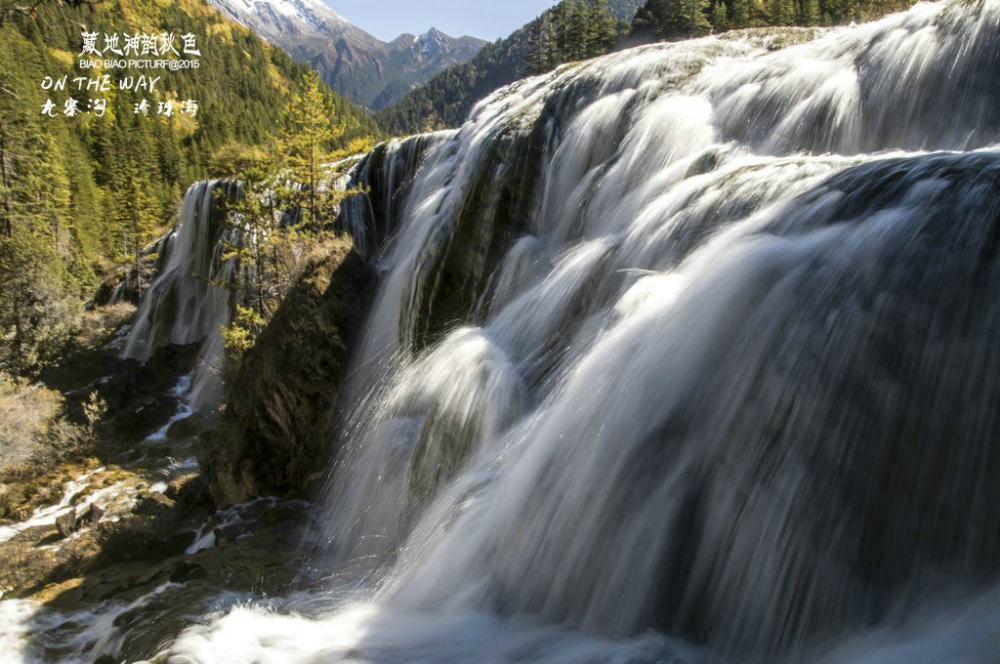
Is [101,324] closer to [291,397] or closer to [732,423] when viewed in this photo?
[291,397]

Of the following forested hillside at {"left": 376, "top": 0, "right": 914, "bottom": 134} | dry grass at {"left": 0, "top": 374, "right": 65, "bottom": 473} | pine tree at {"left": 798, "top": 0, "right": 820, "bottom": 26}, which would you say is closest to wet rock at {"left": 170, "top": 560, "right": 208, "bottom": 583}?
dry grass at {"left": 0, "top": 374, "right": 65, "bottom": 473}

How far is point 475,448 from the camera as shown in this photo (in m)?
5.74

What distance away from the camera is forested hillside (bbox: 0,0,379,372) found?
2305 cm

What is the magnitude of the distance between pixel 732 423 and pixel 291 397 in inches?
281

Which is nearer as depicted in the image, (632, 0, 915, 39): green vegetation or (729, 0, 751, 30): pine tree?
(632, 0, 915, 39): green vegetation

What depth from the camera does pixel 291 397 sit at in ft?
29.1

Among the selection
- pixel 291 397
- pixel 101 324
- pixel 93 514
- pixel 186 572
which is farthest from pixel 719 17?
pixel 186 572

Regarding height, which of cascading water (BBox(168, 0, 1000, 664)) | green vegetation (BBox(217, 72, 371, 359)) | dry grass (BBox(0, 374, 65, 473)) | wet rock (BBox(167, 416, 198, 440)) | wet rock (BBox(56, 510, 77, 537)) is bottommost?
wet rock (BBox(56, 510, 77, 537))

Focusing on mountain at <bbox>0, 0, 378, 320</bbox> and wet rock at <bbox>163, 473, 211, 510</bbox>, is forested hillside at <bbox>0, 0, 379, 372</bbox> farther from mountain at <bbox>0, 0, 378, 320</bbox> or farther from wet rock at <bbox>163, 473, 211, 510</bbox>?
wet rock at <bbox>163, 473, 211, 510</bbox>

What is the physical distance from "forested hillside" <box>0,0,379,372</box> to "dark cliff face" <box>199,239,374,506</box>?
6292 millimetres

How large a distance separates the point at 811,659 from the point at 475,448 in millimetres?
3495

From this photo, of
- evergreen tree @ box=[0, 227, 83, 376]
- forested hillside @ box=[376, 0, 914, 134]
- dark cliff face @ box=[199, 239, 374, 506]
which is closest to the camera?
dark cliff face @ box=[199, 239, 374, 506]

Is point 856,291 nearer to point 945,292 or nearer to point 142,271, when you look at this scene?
point 945,292

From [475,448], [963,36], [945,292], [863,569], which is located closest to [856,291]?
[945,292]
